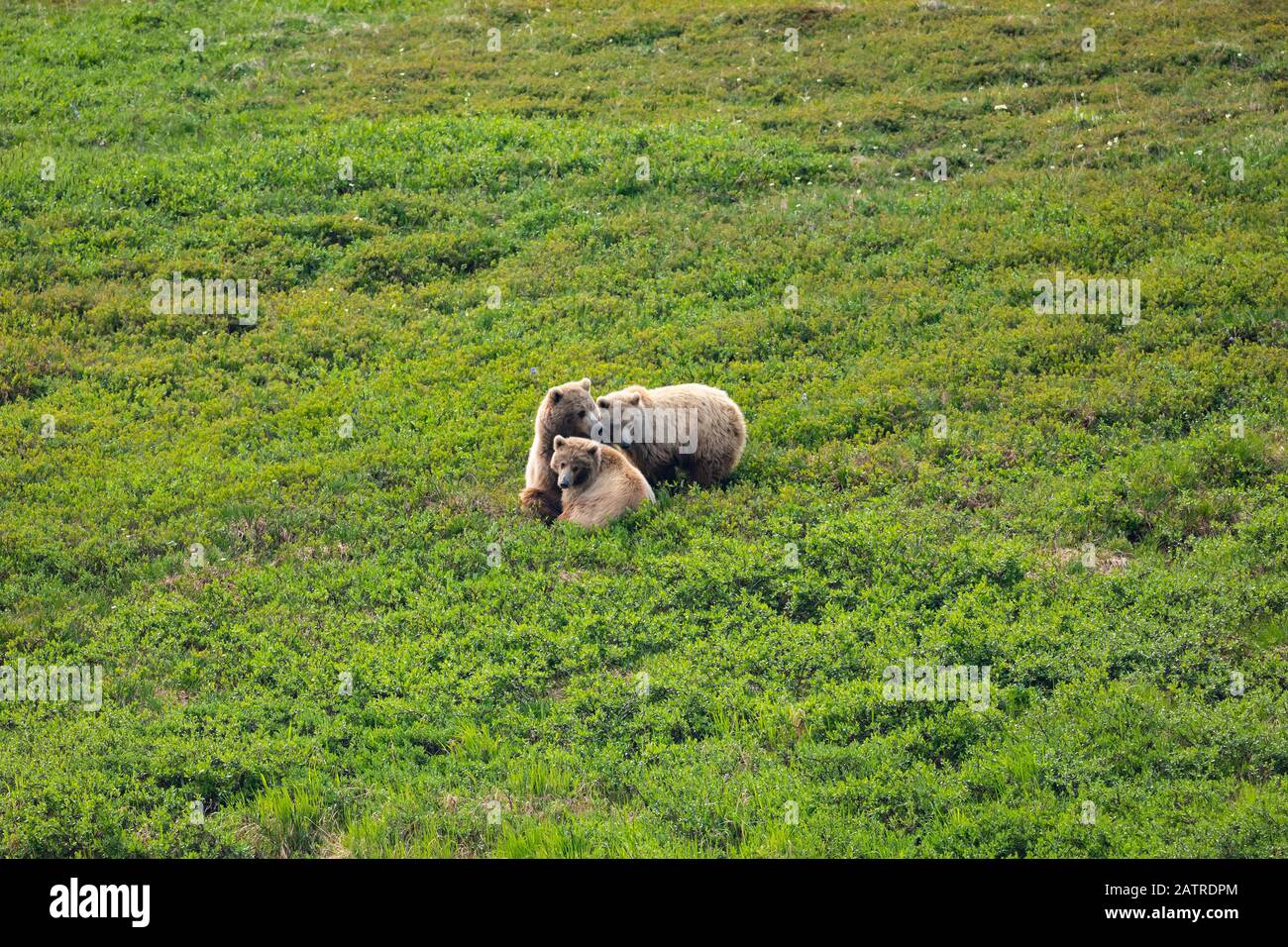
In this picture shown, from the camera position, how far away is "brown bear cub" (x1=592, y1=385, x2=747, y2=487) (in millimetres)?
13859

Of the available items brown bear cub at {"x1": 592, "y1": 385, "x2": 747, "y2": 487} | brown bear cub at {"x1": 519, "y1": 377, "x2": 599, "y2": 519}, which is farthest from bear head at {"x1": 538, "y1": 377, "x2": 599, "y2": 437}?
brown bear cub at {"x1": 592, "y1": 385, "x2": 747, "y2": 487}

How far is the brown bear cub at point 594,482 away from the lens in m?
13.1

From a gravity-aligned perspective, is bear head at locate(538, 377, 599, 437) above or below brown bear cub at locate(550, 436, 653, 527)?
above

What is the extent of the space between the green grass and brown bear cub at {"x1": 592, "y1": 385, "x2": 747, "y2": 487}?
442 millimetres

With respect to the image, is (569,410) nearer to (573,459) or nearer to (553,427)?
(553,427)

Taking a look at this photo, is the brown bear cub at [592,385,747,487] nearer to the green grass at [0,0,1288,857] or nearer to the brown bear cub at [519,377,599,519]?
the brown bear cub at [519,377,599,519]

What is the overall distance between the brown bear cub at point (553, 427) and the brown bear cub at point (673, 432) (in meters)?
0.20

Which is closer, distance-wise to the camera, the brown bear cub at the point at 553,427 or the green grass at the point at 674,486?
the green grass at the point at 674,486

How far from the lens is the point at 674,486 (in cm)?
1430

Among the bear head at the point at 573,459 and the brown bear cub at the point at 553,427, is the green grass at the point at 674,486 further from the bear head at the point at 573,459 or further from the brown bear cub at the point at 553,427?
the bear head at the point at 573,459

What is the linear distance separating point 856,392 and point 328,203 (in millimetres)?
11660

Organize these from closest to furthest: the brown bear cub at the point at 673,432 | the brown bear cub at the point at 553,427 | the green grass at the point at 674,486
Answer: the green grass at the point at 674,486 → the brown bear cub at the point at 553,427 → the brown bear cub at the point at 673,432

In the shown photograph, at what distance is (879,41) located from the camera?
29938mm

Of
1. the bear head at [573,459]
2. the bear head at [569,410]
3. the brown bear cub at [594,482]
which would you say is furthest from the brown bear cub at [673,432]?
the bear head at [573,459]
